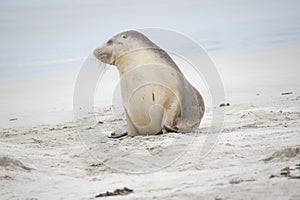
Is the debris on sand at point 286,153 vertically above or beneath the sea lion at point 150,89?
beneath

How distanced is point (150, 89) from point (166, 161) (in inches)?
55.7

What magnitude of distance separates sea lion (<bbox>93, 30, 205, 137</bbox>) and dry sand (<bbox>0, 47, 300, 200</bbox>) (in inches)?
10.9

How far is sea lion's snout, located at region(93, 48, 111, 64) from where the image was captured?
227 inches

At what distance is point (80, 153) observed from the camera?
473 centimetres

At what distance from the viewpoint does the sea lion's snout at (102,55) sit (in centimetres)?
576

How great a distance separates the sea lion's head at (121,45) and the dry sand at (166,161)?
0.88 meters

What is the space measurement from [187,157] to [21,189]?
1321 millimetres

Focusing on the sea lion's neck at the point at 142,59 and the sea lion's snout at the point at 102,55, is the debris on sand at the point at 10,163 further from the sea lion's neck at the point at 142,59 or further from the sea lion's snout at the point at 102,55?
the sea lion's snout at the point at 102,55

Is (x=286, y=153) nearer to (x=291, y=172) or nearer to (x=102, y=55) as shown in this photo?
(x=291, y=172)

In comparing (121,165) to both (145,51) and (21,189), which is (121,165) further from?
(145,51)

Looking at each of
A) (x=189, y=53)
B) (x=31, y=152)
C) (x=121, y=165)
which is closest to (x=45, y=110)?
(x=31, y=152)

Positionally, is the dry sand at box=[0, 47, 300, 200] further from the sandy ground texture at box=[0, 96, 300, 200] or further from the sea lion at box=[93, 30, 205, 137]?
the sea lion at box=[93, 30, 205, 137]

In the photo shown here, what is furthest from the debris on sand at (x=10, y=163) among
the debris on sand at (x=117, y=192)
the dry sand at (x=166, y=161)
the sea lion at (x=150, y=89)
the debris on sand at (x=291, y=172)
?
the debris on sand at (x=291, y=172)

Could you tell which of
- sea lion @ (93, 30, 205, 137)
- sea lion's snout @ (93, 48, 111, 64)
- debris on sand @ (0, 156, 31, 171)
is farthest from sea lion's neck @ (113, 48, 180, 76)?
debris on sand @ (0, 156, 31, 171)
